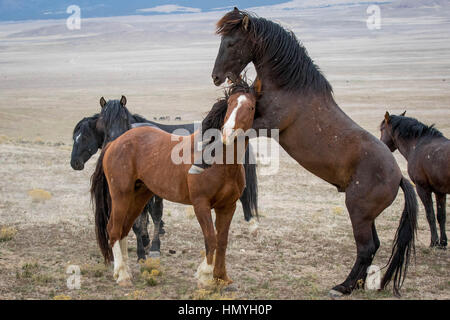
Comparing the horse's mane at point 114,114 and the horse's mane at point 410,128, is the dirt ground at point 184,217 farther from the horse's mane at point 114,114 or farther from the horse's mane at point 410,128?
the horse's mane at point 114,114

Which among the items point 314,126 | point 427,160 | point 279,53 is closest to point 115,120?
point 279,53

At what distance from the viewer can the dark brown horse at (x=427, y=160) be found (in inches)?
346

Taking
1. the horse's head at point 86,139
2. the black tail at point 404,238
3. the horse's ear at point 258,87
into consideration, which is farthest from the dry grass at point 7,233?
the black tail at point 404,238

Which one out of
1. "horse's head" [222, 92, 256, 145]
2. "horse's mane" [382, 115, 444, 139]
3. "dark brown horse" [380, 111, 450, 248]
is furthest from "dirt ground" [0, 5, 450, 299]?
"horse's head" [222, 92, 256, 145]

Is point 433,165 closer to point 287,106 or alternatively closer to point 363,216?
point 363,216

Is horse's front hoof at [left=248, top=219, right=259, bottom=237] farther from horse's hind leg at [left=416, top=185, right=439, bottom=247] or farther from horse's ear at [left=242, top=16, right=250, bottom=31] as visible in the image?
horse's ear at [left=242, top=16, right=250, bottom=31]

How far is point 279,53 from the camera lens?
6309mm

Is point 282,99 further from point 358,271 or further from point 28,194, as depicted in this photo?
point 28,194

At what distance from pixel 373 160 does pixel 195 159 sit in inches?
78.6

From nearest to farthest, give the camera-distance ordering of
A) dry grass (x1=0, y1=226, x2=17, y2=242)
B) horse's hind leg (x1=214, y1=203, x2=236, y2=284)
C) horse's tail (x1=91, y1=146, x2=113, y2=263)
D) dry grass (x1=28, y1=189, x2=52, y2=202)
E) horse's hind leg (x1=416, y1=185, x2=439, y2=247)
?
horse's hind leg (x1=214, y1=203, x2=236, y2=284) → horse's tail (x1=91, y1=146, x2=113, y2=263) → dry grass (x1=0, y1=226, x2=17, y2=242) → horse's hind leg (x1=416, y1=185, x2=439, y2=247) → dry grass (x1=28, y1=189, x2=52, y2=202)

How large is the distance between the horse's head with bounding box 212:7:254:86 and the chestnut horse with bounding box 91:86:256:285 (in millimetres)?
609

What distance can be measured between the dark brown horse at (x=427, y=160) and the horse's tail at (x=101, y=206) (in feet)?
16.6

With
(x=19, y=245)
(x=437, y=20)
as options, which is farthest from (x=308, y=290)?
(x=437, y=20)

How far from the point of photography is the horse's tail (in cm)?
707
